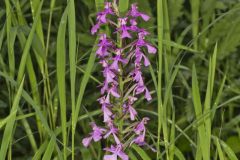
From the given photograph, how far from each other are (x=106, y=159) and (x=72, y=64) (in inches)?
13.6

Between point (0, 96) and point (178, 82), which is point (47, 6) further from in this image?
point (178, 82)

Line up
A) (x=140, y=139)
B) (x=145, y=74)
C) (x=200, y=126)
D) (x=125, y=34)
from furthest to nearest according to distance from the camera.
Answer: (x=145, y=74)
(x=200, y=126)
(x=140, y=139)
(x=125, y=34)

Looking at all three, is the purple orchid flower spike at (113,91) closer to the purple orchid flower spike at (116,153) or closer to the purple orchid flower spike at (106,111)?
the purple orchid flower spike at (106,111)

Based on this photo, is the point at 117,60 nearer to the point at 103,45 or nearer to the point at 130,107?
the point at 103,45

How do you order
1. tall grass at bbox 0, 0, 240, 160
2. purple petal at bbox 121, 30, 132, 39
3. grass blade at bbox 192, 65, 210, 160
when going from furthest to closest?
1. tall grass at bbox 0, 0, 240, 160
2. grass blade at bbox 192, 65, 210, 160
3. purple petal at bbox 121, 30, 132, 39

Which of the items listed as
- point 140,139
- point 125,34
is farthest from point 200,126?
point 125,34

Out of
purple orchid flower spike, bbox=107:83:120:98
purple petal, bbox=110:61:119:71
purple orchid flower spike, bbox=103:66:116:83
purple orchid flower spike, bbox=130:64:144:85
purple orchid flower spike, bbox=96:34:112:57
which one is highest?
purple orchid flower spike, bbox=96:34:112:57

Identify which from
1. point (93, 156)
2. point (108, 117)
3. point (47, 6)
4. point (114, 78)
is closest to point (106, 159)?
point (108, 117)

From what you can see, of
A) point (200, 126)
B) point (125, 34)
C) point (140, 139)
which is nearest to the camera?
point (125, 34)

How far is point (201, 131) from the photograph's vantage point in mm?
2314

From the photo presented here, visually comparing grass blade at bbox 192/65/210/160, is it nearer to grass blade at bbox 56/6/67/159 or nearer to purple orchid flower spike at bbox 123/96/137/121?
purple orchid flower spike at bbox 123/96/137/121

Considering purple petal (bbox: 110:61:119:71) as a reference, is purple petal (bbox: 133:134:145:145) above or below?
below

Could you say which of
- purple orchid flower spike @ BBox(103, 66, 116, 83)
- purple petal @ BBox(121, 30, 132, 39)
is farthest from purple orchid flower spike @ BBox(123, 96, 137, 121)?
purple petal @ BBox(121, 30, 132, 39)

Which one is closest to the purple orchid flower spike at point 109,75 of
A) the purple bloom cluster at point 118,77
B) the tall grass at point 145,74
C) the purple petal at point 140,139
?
the purple bloom cluster at point 118,77
